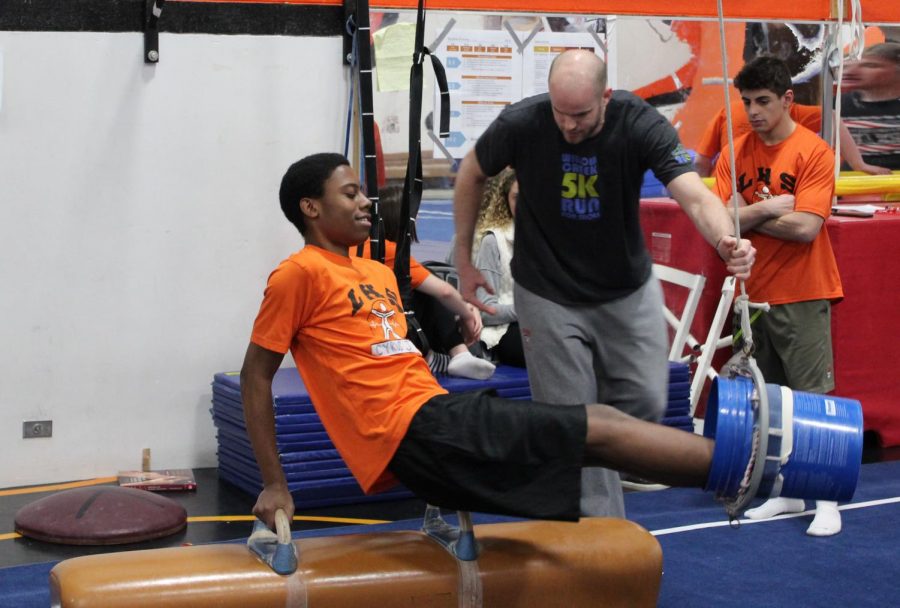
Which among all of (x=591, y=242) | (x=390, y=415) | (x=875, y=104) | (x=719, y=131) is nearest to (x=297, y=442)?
(x=591, y=242)

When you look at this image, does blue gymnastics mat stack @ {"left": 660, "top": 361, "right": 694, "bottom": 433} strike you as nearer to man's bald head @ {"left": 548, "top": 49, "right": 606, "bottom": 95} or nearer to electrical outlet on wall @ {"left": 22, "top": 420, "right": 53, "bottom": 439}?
man's bald head @ {"left": 548, "top": 49, "right": 606, "bottom": 95}

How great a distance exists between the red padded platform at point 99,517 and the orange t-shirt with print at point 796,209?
2.65 meters

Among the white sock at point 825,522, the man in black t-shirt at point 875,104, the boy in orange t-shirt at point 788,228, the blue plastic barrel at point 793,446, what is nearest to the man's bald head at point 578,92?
the blue plastic barrel at point 793,446

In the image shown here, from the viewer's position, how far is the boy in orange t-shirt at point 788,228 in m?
5.05

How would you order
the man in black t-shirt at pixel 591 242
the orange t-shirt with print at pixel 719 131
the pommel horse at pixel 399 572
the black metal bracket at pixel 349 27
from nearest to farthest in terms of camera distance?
the pommel horse at pixel 399 572 < the man in black t-shirt at pixel 591 242 < the black metal bracket at pixel 349 27 < the orange t-shirt with print at pixel 719 131

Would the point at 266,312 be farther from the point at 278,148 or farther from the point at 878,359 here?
the point at 878,359

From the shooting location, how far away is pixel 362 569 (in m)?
3.10

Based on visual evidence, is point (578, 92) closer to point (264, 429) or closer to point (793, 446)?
point (793, 446)

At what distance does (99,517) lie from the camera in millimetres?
4512

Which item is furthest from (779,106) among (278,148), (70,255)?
(70,255)

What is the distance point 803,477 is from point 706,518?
6.29 ft

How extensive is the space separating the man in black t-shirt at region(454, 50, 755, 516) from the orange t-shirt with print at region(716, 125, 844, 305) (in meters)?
1.53

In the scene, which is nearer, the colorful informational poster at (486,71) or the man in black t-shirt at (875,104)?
the colorful informational poster at (486,71)

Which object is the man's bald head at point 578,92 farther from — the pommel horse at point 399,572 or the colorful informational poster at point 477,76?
the colorful informational poster at point 477,76
